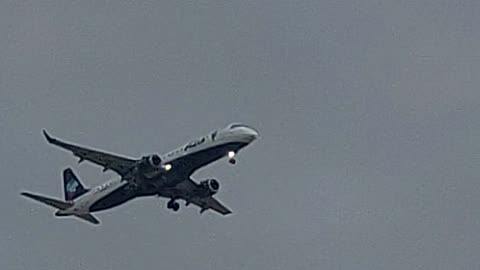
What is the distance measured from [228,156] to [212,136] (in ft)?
13.4

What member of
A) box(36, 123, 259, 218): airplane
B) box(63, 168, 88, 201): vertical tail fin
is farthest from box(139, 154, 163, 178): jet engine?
box(63, 168, 88, 201): vertical tail fin

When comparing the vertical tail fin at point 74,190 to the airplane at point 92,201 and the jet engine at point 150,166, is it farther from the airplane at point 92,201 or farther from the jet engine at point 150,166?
the jet engine at point 150,166

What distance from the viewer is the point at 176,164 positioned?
167875mm

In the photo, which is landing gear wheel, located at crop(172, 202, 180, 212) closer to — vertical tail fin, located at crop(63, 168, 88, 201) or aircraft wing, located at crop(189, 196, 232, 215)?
aircraft wing, located at crop(189, 196, 232, 215)

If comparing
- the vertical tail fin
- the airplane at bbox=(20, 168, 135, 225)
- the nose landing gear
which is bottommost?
the nose landing gear

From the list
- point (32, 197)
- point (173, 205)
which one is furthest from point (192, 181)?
point (32, 197)

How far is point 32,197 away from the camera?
173625mm

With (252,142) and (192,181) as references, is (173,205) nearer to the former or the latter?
(192,181)

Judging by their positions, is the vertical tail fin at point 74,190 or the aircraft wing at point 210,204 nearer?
the aircraft wing at point 210,204

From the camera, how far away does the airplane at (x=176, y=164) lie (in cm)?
16338

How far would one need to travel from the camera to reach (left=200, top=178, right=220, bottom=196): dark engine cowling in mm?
176250

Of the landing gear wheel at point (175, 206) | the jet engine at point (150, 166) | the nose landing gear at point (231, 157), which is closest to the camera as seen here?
the nose landing gear at point (231, 157)

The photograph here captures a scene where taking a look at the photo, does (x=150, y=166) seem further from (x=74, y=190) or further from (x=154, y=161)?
(x=74, y=190)

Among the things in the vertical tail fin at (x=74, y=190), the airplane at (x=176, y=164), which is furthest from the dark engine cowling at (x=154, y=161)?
the vertical tail fin at (x=74, y=190)
